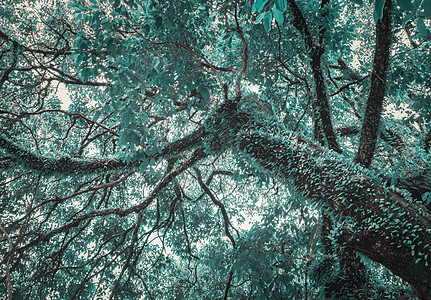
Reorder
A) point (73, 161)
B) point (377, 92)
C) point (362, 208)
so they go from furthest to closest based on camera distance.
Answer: point (73, 161) → point (377, 92) → point (362, 208)

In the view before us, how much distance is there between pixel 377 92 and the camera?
251 centimetres

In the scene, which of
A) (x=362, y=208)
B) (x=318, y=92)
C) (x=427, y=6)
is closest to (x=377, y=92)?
(x=318, y=92)

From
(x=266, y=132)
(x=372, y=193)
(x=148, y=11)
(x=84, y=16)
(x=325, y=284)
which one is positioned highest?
(x=148, y=11)

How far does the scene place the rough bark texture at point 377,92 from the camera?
8.05ft

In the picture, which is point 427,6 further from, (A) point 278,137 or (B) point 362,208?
(A) point 278,137

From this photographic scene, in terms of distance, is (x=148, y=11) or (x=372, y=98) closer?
(x=372, y=98)

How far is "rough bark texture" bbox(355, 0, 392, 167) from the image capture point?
8.05 feet

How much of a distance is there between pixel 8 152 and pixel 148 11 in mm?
2517

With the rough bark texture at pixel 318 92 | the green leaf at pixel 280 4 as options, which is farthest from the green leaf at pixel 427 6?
the rough bark texture at pixel 318 92

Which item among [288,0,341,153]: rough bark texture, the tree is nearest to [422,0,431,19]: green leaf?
the tree

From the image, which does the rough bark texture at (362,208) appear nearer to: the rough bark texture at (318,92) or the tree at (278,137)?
the tree at (278,137)

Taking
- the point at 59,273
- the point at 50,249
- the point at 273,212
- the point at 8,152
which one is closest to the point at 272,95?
the point at 273,212

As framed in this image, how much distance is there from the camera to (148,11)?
3.58 meters

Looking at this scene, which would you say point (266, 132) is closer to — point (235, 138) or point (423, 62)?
point (235, 138)
